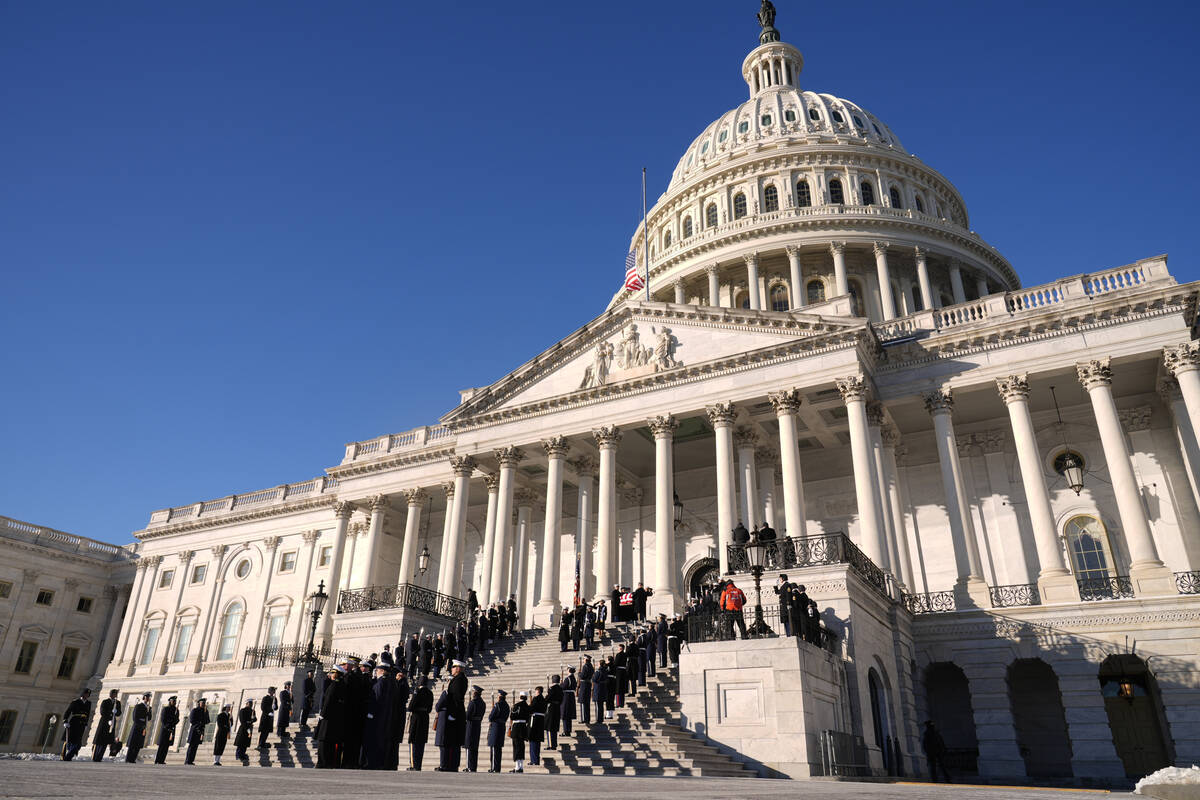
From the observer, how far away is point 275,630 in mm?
47125

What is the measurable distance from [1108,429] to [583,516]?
19.6 meters

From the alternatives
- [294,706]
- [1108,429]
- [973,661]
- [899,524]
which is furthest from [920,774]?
[294,706]

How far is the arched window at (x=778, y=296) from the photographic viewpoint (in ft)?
172

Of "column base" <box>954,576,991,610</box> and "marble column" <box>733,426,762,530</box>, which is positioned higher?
"marble column" <box>733,426,762,530</box>

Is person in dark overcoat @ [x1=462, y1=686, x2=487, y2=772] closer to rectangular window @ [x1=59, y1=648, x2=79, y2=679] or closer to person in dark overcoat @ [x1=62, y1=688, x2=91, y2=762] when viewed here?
person in dark overcoat @ [x1=62, y1=688, x2=91, y2=762]

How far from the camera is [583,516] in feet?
112

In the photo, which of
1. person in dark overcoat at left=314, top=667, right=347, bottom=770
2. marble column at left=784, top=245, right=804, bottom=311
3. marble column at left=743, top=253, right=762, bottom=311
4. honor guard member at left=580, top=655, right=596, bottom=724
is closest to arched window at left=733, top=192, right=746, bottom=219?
marble column at left=743, top=253, right=762, bottom=311

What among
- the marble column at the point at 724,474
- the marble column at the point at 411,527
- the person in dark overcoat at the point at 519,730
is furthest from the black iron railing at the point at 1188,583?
the marble column at the point at 411,527

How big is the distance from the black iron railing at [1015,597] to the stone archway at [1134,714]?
9.26ft

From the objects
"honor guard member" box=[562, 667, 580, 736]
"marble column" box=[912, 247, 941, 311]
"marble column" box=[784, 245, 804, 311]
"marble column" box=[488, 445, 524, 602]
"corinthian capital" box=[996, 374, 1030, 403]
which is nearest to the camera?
"honor guard member" box=[562, 667, 580, 736]

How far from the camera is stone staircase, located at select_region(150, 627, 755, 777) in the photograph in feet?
51.6

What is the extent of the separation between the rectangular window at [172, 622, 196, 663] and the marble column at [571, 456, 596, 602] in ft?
97.5

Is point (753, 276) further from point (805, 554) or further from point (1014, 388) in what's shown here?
point (805, 554)

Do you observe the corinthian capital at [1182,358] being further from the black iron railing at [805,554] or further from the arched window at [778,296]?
the arched window at [778,296]
